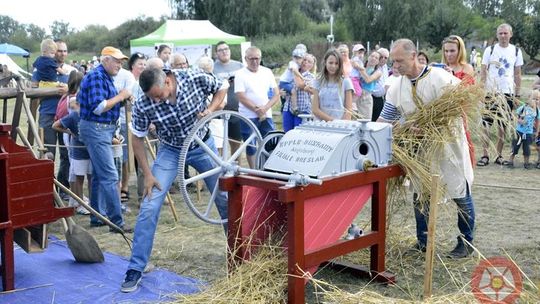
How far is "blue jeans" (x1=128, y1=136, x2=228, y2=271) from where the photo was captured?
387 centimetres

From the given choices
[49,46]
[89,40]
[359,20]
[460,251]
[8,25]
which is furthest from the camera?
[8,25]

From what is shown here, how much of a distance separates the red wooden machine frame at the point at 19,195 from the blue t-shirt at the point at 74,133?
5.86ft

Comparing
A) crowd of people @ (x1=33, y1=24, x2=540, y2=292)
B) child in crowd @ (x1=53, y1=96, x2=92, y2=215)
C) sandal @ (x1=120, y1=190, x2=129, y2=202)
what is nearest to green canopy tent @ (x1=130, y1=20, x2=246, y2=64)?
crowd of people @ (x1=33, y1=24, x2=540, y2=292)

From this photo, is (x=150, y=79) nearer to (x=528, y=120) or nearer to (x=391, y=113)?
(x=391, y=113)

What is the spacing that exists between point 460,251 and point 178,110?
221 centimetres

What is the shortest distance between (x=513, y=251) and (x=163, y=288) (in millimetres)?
2524

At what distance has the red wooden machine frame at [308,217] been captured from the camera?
Answer: 328 cm

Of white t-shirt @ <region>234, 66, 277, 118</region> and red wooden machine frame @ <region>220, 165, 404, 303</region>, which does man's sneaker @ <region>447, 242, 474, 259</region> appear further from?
white t-shirt @ <region>234, 66, 277, 118</region>

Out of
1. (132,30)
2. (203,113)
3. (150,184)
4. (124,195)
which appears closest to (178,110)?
(203,113)

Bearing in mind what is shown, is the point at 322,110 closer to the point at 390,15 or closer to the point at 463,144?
the point at 463,144

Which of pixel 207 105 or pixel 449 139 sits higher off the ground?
pixel 207 105

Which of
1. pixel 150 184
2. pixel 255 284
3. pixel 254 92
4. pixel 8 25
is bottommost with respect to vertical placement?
pixel 255 284

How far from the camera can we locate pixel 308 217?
3.36 metres

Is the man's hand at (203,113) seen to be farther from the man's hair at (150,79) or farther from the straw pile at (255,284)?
the straw pile at (255,284)
